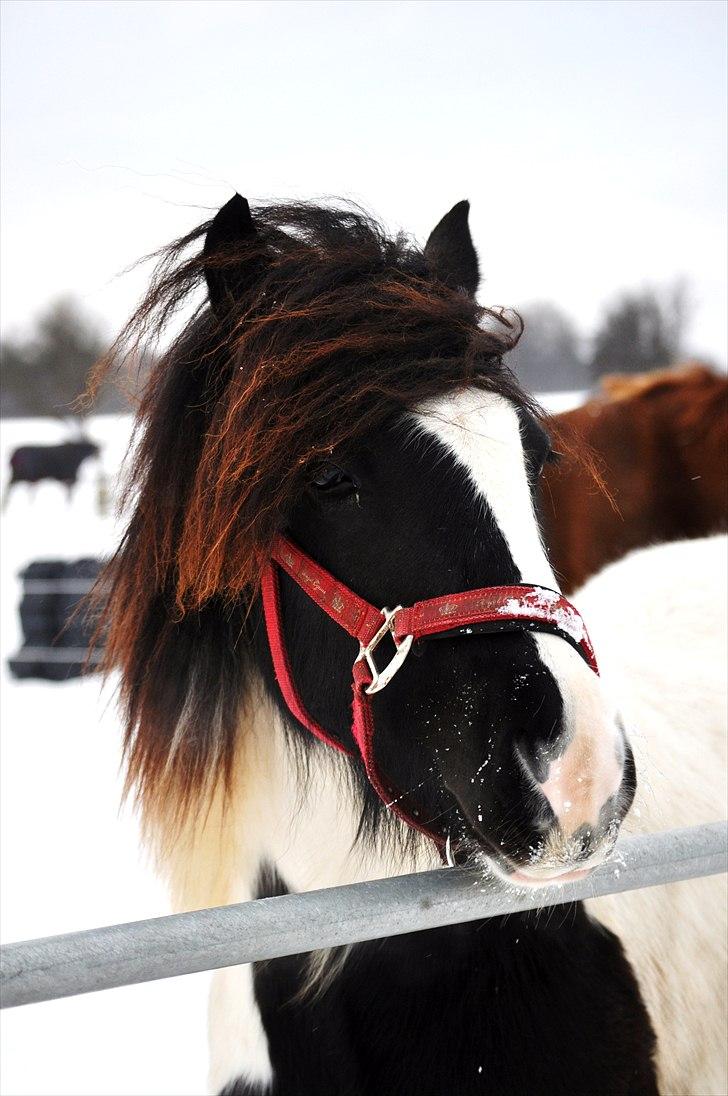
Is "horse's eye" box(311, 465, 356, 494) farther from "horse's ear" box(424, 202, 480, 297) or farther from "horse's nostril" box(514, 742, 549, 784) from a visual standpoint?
"horse's ear" box(424, 202, 480, 297)

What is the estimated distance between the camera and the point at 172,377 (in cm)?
127

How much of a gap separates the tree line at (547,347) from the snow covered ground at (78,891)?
2238 mm

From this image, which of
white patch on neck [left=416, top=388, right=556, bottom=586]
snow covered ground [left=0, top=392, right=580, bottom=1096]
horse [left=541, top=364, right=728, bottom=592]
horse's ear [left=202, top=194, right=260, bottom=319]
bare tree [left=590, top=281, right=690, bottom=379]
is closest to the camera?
white patch on neck [left=416, top=388, right=556, bottom=586]

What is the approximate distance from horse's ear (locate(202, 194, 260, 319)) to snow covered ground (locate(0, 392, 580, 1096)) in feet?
1.08

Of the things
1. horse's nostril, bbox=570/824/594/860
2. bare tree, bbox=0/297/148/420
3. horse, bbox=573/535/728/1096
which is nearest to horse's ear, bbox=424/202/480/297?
horse, bbox=573/535/728/1096

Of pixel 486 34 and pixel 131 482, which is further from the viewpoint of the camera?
pixel 486 34

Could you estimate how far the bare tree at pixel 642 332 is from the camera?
43.4 feet

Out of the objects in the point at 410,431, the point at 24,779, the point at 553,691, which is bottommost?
the point at 24,779

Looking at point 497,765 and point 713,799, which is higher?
point 497,765

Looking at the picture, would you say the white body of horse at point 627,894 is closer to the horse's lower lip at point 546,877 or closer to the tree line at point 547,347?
the horse's lower lip at point 546,877

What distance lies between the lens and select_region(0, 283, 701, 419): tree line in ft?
29.3

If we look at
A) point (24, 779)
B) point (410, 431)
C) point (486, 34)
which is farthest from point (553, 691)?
point (486, 34)

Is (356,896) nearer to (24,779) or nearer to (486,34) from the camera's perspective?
(24,779)

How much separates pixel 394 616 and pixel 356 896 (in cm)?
31
